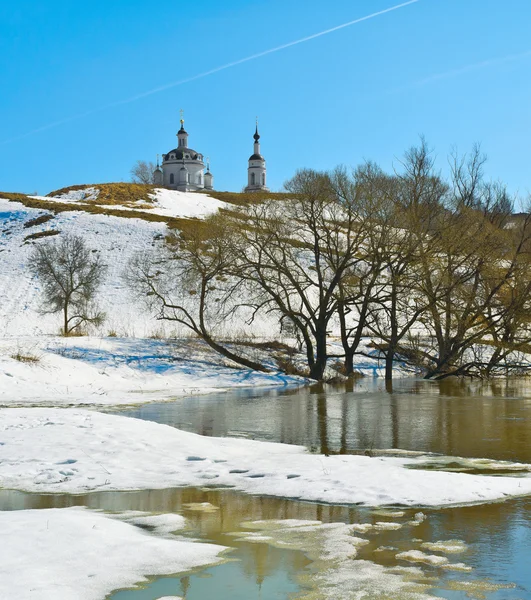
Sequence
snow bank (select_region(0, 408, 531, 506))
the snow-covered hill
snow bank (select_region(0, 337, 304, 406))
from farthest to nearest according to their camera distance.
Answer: the snow-covered hill < snow bank (select_region(0, 337, 304, 406)) < snow bank (select_region(0, 408, 531, 506))

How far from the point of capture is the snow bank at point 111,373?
23406 millimetres

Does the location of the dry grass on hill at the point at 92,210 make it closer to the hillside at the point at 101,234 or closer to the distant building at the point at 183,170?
the hillside at the point at 101,234

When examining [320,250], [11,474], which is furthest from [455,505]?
[320,250]

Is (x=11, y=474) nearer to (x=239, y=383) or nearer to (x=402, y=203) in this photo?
(x=239, y=383)

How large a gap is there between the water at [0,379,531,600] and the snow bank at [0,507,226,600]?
0.82 feet

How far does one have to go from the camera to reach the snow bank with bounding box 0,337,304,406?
2341cm

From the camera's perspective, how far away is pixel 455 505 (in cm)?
877

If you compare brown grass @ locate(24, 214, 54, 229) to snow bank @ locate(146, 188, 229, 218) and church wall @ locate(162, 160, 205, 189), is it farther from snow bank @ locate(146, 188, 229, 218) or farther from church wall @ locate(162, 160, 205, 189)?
church wall @ locate(162, 160, 205, 189)

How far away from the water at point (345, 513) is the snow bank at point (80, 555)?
25 cm

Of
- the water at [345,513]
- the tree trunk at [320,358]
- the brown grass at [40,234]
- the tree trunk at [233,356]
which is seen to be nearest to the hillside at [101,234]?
the brown grass at [40,234]

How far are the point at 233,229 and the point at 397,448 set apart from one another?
71.5 feet

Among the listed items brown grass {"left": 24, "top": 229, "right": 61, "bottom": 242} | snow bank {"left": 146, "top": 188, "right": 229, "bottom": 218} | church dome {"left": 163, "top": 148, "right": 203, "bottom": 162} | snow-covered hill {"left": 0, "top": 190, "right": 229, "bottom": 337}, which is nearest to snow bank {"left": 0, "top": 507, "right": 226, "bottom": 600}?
snow-covered hill {"left": 0, "top": 190, "right": 229, "bottom": 337}

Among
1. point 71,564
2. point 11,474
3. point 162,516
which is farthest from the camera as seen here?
point 11,474

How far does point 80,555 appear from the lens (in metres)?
6.44
